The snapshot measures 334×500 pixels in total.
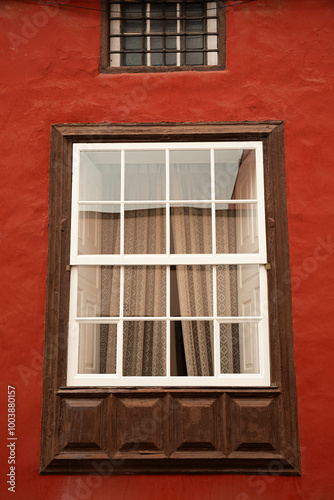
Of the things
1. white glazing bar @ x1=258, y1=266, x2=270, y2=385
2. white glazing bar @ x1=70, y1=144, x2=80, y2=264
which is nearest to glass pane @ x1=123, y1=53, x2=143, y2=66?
white glazing bar @ x1=70, y1=144, x2=80, y2=264

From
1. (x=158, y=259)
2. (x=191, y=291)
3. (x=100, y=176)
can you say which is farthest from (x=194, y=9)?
(x=191, y=291)

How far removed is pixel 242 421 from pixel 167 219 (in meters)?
1.67

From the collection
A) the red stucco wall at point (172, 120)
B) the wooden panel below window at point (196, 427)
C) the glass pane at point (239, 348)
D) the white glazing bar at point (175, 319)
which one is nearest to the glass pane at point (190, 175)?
the red stucco wall at point (172, 120)

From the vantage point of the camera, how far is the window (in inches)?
174

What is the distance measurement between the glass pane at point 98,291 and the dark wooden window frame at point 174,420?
0.14 metres

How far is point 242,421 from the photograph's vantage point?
427cm

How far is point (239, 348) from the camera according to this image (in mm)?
4418

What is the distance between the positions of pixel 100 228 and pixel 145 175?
1.88 feet

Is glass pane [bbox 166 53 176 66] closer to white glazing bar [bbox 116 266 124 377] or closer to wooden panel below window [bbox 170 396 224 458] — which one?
white glazing bar [bbox 116 266 124 377]

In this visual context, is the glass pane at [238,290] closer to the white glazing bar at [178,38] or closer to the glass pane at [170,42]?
the white glazing bar at [178,38]

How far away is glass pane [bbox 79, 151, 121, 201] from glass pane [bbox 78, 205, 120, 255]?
0.30 feet

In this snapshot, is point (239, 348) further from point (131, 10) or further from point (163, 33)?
point (131, 10)

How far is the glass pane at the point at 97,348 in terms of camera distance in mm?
4445

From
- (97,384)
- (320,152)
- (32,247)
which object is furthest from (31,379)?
(320,152)
